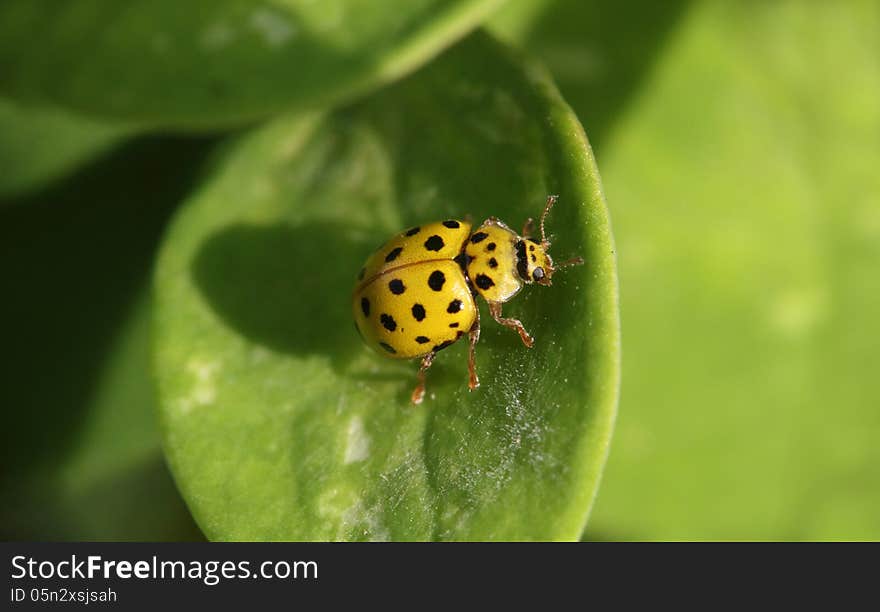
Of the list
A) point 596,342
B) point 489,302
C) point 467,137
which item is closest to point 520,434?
point 596,342

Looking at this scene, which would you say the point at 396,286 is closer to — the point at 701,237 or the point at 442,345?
the point at 442,345

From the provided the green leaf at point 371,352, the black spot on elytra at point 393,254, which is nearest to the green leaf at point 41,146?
the green leaf at point 371,352

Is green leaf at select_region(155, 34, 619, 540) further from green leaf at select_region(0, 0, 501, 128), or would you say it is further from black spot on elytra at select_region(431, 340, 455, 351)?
green leaf at select_region(0, 0, 501, 128)

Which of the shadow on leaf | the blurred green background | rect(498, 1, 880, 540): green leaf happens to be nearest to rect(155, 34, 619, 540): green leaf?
the shadow on leaf

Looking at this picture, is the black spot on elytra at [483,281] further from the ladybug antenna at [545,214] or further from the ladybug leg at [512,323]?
the ladybug antenna at [545,214]

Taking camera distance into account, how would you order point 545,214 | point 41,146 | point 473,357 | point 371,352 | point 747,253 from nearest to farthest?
point 545,214
point 473,357
point 371,352
point 747,253
point 41,146

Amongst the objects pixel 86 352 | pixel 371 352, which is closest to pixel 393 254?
pixel 371 352

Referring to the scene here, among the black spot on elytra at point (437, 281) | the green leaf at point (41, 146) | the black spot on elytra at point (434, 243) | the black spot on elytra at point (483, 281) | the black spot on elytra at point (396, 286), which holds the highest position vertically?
the black spot on elytra at point (434, 243)
